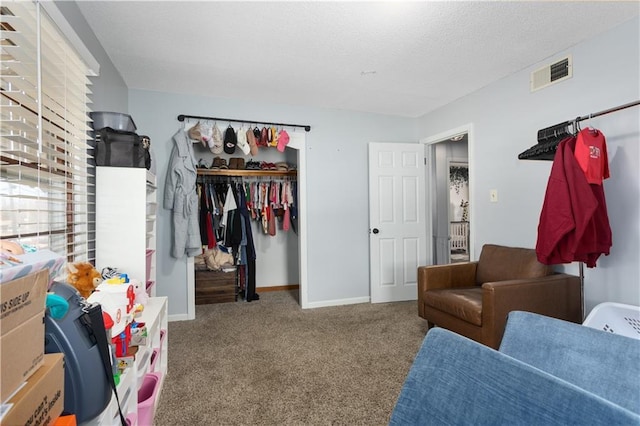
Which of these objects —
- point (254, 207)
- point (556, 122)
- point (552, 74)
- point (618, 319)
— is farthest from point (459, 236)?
point (618, 319)

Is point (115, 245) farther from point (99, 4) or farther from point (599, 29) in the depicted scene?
point (599, 29)

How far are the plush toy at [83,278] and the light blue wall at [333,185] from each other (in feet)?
5.62

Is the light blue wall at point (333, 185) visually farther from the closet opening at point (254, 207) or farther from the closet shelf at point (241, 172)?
the closet shelf at point (241, 172)

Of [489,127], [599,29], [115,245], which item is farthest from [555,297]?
[115,245]

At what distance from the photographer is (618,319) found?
1680mm

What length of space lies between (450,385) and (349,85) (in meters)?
2.89

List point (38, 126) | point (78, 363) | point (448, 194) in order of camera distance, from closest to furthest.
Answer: point (78, 363)
point (38, 126)
point (448, 194)

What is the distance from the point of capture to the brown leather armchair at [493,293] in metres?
2.12

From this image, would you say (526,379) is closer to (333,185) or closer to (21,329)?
(21,329)

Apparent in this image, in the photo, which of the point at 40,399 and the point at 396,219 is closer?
the point at 40,399

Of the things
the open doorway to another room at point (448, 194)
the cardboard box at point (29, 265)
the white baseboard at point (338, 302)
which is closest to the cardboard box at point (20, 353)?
the cardboard box at point (29, 265)

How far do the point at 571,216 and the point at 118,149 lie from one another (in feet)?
9.24

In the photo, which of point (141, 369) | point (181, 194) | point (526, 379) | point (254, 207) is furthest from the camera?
point (254, 207)

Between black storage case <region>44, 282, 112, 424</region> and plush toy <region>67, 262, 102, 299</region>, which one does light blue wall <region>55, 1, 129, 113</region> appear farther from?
black storage case <region>44, 282, 112, 424</region>
